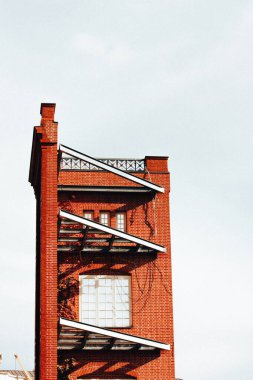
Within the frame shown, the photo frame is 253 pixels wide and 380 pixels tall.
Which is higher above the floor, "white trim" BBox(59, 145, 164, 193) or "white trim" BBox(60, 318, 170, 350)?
"white trim" BBox(59, 145, 164, 193)

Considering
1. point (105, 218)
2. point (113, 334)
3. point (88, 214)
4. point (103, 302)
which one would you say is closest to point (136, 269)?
point (103, 302)

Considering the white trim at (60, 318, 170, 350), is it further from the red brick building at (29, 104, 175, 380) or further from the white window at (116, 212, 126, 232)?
the white window at (116, 212, 126, 232)

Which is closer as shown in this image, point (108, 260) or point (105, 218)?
point (108, 260)

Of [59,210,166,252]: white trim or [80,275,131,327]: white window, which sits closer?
[59,210,166,252]: white trim

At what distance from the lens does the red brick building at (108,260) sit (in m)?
39.6

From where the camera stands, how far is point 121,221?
43375 mm

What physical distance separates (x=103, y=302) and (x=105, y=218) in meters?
3.99

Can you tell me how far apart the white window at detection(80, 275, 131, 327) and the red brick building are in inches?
1.8

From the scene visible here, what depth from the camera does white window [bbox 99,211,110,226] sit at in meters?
43.1

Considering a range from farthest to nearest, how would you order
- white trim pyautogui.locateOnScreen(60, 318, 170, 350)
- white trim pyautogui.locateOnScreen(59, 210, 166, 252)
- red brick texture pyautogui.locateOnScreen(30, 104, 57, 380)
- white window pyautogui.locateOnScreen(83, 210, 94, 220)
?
white window pyautogui.locateOnScreen(83, 210, 94, 220) < white trim pyautogui.locateOnScreen(59, 210, 166, 252) < white trim pyautogui.locateOnScreen(60, 318, 170, 350) < red brick texture pyautogui.locateOnScreen(30, 104, 57, 380)

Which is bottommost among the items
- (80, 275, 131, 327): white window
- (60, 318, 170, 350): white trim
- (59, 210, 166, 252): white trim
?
(60, 318, 170, 350): white trim

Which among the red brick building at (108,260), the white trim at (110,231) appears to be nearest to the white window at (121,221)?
the red brick building at (108,260)

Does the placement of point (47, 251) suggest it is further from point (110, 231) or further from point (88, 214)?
point (88, 214)

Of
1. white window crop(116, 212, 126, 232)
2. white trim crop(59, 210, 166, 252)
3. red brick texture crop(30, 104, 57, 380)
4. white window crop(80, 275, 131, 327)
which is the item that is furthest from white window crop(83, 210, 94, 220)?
red brick texture crop(30, 104, 57, 380)
